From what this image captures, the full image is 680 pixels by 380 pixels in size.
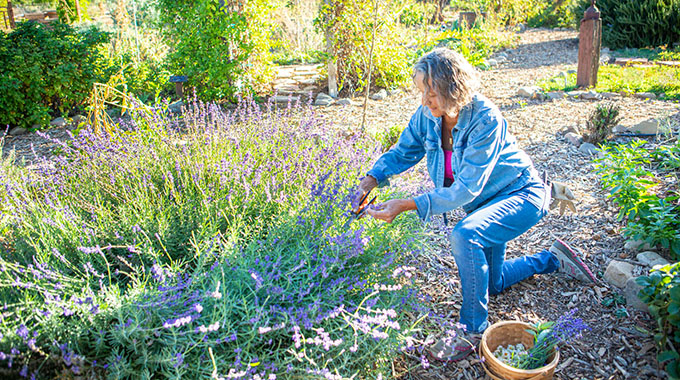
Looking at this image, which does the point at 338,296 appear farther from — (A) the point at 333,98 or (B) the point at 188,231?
(A) the point at 333,98

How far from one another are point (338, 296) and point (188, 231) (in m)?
0.88

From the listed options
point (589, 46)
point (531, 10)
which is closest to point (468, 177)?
point (589, 46)

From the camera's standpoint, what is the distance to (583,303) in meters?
2.50

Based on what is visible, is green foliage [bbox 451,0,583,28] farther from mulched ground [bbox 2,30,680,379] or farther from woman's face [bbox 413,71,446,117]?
woman's face [bbox 413,71,446,117]

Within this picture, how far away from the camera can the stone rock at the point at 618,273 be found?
2514 millimetres

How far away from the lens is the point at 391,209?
2.01 meters

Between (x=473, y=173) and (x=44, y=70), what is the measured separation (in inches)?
205

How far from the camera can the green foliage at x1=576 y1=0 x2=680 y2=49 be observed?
8.84 meters

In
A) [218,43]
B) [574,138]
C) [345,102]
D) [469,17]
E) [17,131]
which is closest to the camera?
[574,138]

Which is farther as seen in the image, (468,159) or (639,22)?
(639,22)

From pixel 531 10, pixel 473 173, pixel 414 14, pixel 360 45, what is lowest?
pixel 473 173

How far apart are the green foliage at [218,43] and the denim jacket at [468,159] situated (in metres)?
3.48

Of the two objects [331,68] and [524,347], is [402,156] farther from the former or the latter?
[331,68]

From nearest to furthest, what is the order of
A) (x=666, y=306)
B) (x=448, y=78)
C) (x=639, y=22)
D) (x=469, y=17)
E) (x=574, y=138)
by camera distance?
(x=666, y=306) < (x=448, y=78) < (x=574, y=138) < (x=639, y=22) < (x=469, y=17)
